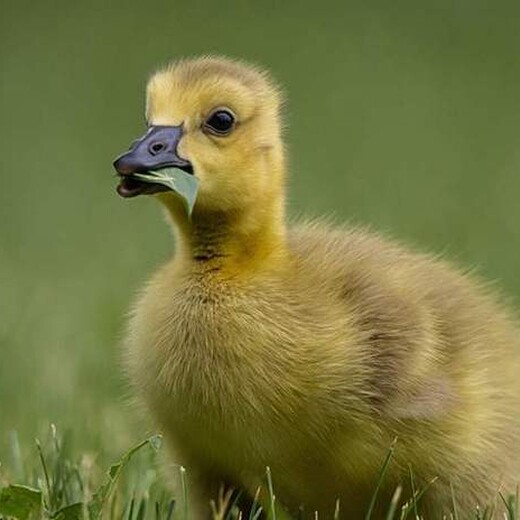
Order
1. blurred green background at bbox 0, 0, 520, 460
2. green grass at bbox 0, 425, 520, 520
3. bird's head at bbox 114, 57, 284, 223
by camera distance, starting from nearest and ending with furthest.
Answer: green grass at bbox 0, 425, 520, 520, bird's head at bbox 114, 57, 284, 223, blurred green background at bbox 0, 0, 520, 460

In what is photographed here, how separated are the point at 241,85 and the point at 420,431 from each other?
0.59m

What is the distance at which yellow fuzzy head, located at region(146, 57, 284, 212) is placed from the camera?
2627 millimetres

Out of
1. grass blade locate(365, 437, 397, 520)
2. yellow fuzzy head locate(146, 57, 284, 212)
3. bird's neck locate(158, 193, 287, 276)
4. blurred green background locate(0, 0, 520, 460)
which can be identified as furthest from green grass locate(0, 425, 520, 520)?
yellow fuzzy head locate(146, 57, 284, 212)

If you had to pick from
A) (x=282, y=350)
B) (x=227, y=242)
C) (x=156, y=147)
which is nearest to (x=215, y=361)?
(x=282, y=350)

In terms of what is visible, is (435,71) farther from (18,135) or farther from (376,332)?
(376,332)

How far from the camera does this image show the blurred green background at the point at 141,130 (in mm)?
3998

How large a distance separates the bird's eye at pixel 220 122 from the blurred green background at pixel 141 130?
285 mm

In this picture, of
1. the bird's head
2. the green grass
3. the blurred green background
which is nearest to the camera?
the green grass

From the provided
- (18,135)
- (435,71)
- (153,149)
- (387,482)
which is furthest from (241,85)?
(435,71)

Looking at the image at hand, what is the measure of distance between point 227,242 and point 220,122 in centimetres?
18

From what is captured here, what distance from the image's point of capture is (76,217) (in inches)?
224

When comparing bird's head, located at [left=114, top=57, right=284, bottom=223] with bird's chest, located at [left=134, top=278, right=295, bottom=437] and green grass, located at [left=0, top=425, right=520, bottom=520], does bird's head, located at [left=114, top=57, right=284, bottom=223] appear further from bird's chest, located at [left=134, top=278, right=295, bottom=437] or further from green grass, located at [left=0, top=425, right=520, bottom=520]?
green grass, located at [left=0, top=425, right=520, bottom=520]

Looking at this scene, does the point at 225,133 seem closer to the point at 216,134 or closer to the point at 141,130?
the point at 216,134

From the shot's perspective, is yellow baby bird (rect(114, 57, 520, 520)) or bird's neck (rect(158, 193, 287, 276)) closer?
yellow baby bird (rect(114, 57, 520, 520))
